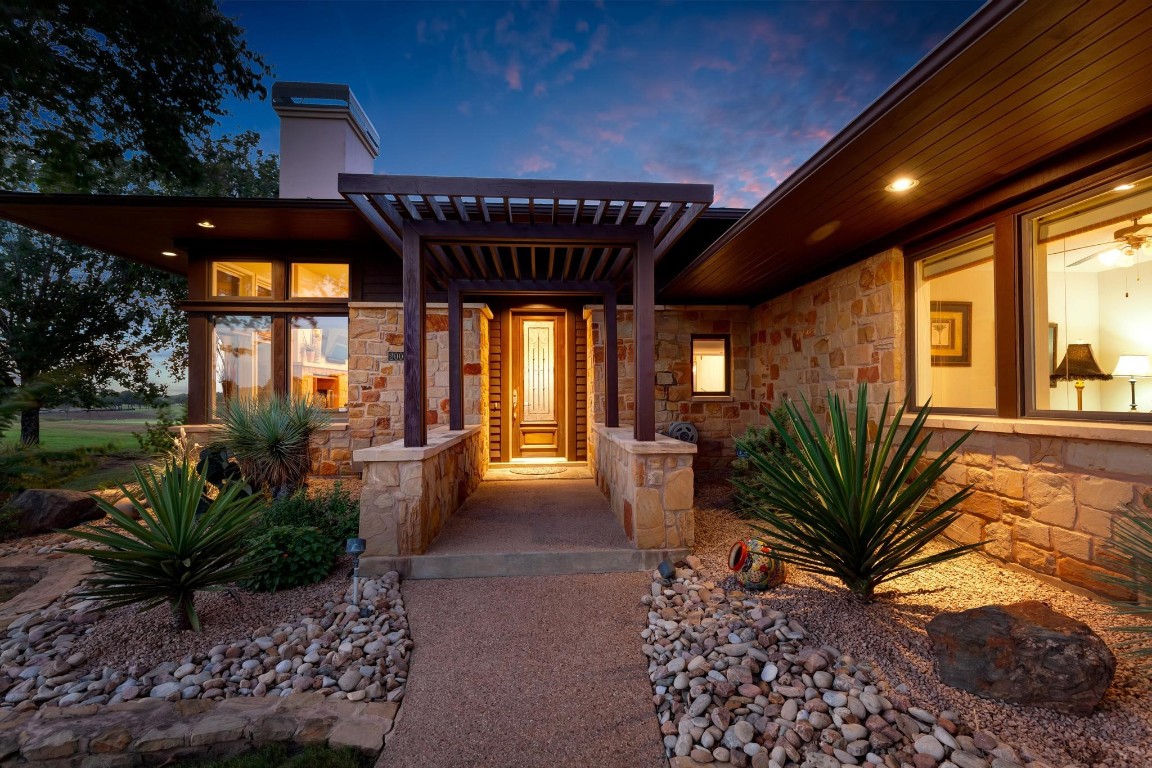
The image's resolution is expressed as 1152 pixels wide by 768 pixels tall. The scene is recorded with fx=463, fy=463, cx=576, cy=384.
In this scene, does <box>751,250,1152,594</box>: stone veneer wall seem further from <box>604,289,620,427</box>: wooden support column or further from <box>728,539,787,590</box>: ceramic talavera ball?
<box>604,289,620,427</box>: wooden support column

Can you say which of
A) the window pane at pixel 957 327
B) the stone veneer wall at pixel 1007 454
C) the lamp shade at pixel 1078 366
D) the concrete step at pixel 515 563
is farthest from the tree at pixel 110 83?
the lamp shade at pixel 1078 366

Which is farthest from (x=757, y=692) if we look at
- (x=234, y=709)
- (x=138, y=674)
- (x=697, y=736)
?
(x=138, y=674)

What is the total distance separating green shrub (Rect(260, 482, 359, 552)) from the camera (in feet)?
11.3

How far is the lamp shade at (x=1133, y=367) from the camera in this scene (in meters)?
2.62

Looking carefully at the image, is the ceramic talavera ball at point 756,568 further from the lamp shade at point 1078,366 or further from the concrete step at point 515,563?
the lamp shade at point 1078,366

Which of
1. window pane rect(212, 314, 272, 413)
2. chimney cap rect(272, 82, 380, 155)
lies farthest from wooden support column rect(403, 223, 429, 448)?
chimney cap rect(272, 82, 380, 155)

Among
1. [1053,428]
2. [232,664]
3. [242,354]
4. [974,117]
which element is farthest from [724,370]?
[242,354]

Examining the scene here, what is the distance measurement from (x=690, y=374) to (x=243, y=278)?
20.2 feet

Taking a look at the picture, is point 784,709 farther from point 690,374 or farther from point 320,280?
point 320,280

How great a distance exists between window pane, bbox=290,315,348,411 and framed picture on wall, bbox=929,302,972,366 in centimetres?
653

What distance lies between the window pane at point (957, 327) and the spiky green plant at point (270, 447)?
5419 millimetres

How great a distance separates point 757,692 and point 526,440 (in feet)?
16.5

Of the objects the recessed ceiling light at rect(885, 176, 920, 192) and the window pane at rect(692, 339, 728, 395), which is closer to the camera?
the recessed ceiling light at rect(885, 176, 920, 192)

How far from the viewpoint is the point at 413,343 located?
349cm
